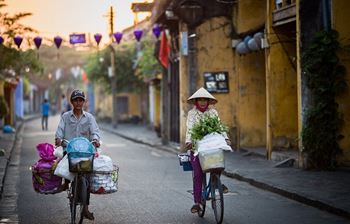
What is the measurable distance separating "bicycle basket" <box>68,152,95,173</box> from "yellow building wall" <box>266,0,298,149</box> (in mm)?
10164

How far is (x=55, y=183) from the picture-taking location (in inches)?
357

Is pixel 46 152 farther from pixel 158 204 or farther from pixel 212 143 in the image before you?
pixel 158 204

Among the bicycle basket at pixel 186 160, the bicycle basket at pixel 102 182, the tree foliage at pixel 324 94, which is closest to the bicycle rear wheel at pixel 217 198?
the bicycle basket at pixel 186 160

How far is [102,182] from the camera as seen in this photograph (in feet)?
28.6

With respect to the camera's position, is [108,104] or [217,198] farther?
[108,104]

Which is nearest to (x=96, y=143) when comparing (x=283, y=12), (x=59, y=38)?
(x=283, y=12)

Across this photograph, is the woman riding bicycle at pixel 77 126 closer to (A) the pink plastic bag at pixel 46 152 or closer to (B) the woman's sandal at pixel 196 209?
(A) the pink plastic bag at pixel 46 152

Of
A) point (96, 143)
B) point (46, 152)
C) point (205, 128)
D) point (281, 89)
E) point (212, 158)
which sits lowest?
point (212, 158)

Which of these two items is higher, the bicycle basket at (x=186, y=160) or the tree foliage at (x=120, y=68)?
the tree foliage at (x=120, y=68)

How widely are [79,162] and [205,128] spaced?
180 centimetres

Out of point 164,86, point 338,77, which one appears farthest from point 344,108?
point 164,86

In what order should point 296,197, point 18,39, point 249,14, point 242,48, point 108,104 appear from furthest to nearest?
point 108,104 → point 18,39 → point 249,14 → point 242,48 → point 296,197

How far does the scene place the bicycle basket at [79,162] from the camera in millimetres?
8477

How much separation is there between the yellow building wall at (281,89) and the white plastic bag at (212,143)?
29.9 ft
